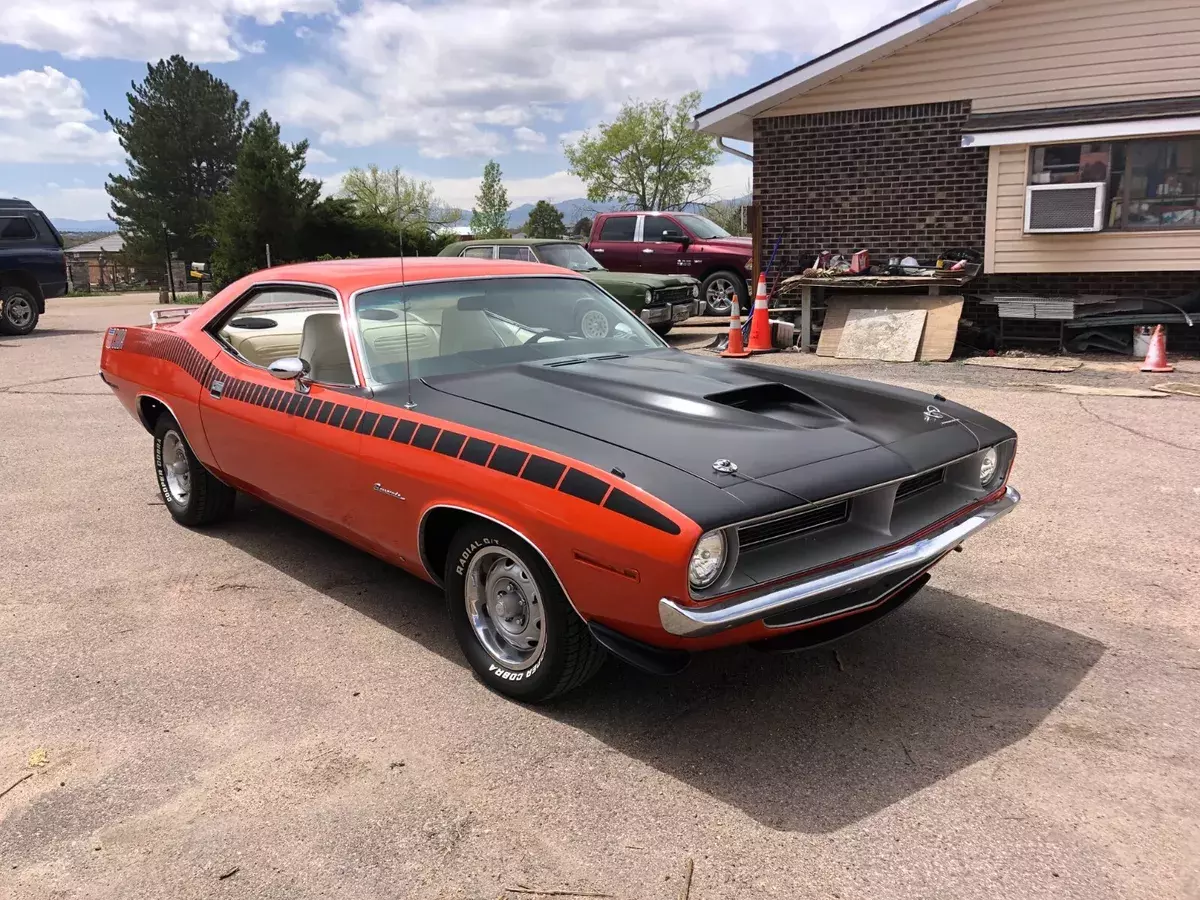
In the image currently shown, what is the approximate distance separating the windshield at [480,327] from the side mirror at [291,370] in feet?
0.95

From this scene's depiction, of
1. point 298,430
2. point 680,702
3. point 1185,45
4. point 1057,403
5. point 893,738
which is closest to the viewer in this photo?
point 893,738

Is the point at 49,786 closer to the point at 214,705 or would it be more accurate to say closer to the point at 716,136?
the point at 214,705

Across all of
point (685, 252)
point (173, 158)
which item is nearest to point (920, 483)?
point (685, 252)

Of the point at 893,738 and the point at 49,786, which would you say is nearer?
the point at 49,786

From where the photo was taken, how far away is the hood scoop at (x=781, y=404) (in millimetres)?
3406

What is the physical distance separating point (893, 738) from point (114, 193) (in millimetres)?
48541

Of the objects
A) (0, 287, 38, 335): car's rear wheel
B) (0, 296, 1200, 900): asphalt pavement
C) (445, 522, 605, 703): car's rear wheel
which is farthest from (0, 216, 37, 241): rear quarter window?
(445, 522, 605, 703): car's rear wheel

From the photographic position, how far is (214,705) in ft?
11.1

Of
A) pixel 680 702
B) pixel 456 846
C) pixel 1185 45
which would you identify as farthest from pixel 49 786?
pixel 1185 45

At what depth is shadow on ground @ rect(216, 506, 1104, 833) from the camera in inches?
112

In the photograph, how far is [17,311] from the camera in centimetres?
1709

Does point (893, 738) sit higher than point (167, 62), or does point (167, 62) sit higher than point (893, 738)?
point (167, 62)

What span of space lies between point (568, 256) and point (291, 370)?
10.5 m

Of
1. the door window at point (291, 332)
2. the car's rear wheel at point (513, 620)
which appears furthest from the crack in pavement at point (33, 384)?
the car's rear wheel at point (513, 620)
